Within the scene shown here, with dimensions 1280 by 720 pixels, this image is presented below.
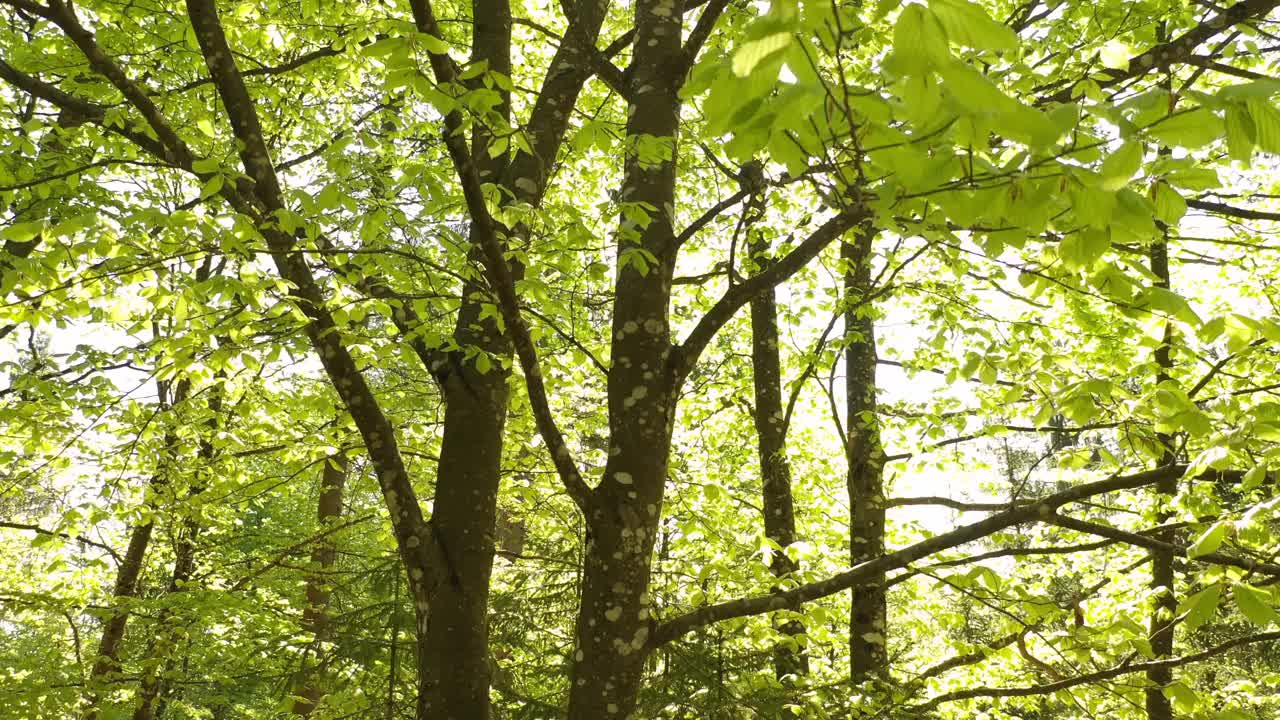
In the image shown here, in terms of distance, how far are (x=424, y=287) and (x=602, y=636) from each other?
5.77ft

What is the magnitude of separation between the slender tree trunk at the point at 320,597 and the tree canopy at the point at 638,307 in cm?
14

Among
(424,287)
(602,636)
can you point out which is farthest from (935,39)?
(424,287)

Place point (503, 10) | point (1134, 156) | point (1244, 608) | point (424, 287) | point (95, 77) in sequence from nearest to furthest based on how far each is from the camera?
1. point (1134, 156)
2. point (1244, 608)
3. point (424, 287)
4. point (503, 10)
5. point (95, 77)

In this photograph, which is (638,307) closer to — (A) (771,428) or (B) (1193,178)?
(B) (1193,178)

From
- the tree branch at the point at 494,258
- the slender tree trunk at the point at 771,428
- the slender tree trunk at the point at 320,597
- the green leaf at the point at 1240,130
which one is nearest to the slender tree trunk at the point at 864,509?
the slender tree trunk at the point at 771,428

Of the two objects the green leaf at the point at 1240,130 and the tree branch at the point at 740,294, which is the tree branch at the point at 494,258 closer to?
the tree branch at the point at 740,294

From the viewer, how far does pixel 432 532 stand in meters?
3.13

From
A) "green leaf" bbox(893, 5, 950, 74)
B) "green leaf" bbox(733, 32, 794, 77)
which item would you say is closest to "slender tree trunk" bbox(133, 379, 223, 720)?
"green leaf" bbox(733, 32, 794, 77)

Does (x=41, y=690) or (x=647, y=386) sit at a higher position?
(x=647, y=386)

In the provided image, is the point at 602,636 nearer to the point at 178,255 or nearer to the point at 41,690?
the point at 178,255

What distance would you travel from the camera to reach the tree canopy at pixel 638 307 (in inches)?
62.2

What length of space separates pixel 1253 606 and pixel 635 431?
184cm

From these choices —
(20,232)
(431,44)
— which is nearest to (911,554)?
(431,44)

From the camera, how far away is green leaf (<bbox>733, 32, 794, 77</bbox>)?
45.0 inches
